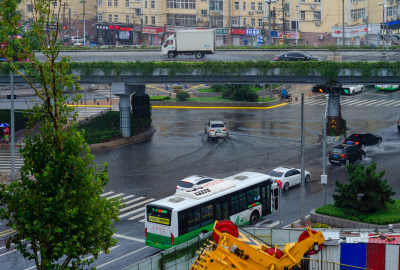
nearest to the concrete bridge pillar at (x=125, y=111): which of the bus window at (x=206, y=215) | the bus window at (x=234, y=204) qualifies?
the bus window at (x=234, y=204)

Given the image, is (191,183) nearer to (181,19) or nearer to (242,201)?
(242,201)

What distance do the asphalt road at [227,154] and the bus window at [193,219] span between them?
2.09m

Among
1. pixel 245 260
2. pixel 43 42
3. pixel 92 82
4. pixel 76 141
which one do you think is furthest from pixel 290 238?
pixel 92 82

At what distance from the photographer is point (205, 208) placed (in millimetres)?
28875

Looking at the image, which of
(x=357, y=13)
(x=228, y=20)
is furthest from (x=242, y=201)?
(x=228, y=20)

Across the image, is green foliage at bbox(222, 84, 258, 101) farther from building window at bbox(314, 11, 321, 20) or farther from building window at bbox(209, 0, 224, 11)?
building window at bbox(209, 0, 224, 11)

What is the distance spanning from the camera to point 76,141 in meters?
16.0

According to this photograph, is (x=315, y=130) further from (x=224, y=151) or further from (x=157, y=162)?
(x=157, y=162)

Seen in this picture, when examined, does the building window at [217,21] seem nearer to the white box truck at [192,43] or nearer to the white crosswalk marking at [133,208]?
the white box truck at [192,43]

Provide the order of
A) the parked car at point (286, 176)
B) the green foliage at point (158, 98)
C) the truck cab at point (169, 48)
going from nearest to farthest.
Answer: the parked car at point (286, 176)
the truck cab at point (169, 48)
the green foliage at point (158, 98)

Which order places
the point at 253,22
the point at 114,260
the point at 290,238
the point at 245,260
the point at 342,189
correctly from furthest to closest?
the point at 253,22 < the point at 342,189 < the point at 114,260 < the point at 290,238 < the point at 245,260

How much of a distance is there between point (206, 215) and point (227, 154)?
2069 cm

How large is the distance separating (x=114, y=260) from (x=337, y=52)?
50.7 m

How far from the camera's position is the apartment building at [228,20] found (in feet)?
367
